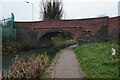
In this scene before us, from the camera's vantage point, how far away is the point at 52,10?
30.3 m

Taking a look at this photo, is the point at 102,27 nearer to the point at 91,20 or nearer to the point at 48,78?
the point at 91,20

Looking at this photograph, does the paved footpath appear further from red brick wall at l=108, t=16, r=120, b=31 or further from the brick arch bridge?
the brick arch bridge

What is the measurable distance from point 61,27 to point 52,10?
11.7 meters

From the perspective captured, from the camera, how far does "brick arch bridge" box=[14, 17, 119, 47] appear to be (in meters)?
17.1

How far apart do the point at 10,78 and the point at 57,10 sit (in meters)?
27.5

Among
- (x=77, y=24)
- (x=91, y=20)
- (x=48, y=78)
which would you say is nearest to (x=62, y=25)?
(x=77, y=24)

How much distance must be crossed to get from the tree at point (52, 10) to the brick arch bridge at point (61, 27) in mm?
8533

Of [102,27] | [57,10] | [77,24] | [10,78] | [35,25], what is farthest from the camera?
[57,10]

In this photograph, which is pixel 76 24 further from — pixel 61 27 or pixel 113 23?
pixel 113 23

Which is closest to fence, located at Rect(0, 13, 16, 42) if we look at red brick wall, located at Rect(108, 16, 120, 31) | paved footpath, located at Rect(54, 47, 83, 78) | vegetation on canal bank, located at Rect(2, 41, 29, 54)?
vegetation on canal bank, located at Rect(2, 41, 29, 54)

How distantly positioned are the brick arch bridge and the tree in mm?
8533

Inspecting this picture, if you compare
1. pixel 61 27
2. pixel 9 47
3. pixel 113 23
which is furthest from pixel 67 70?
pixel 61 27

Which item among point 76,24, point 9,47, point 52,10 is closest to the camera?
point 9,47

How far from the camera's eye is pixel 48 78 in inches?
164
